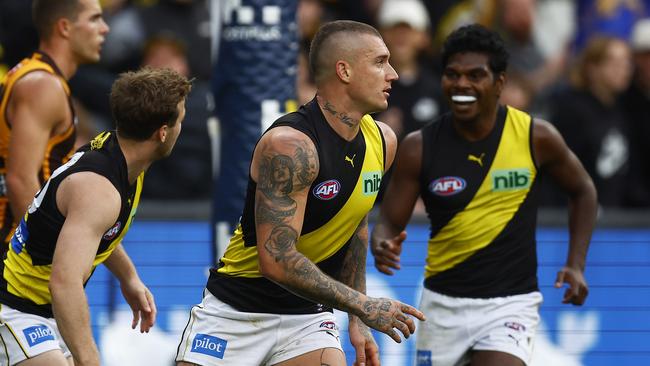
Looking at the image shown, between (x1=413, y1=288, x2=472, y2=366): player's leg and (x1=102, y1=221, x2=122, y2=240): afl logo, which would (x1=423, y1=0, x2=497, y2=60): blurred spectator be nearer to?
(x1=413, y1=288, x2=472, y2=366): player's leg

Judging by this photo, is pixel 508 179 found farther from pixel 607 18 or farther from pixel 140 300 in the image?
pixel 607 18

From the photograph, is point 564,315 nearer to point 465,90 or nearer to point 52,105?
point 465,90

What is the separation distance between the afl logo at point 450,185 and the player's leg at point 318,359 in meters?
1.52

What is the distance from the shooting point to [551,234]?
29.2 ft

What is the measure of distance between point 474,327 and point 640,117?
449cm

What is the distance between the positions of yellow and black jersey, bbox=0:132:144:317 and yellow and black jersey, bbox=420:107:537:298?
1983mm

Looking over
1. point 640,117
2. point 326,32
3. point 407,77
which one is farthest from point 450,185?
point 640,117

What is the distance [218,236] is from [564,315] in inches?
113

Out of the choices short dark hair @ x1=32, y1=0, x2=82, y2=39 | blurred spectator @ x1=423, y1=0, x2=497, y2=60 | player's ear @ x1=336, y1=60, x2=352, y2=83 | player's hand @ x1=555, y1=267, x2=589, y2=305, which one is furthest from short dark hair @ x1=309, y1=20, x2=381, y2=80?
blurred spectator @ x1=423, y1=0, x2=497, y2=60

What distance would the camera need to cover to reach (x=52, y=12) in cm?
716

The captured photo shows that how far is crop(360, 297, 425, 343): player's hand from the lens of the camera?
5.27 meters

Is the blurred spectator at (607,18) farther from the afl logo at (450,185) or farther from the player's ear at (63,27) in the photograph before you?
the player's ear at (63,27)

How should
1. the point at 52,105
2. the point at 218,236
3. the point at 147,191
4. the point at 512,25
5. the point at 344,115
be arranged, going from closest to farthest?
the point at 344,115 → the point at 52,105 → the point at 218,236 → the point at 147,191 → the point at 512,25

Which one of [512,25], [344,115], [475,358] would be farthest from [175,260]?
[512,25]
